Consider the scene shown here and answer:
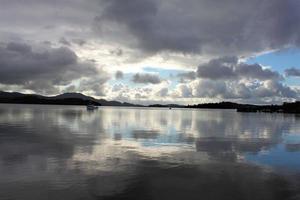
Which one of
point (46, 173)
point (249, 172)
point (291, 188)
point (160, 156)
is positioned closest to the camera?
point (291, 188)

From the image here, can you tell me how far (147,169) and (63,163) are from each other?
18.9 ft

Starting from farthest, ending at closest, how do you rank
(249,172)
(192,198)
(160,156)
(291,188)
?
(160,156)
(249,172)
(291,188)
(192,198)

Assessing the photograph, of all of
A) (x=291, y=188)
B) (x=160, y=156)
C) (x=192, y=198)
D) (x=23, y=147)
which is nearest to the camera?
(x=192, y=198)

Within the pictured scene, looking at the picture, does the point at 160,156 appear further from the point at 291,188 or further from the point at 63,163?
the point at 291,188

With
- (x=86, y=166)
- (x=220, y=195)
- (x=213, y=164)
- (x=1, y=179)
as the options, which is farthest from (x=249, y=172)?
(x=1, y=179)

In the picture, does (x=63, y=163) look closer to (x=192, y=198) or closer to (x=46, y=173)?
(x=46, y=173)

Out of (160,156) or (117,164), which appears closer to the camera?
(117,164)

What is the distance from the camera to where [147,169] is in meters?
20.2

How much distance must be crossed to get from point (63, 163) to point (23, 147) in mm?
8702

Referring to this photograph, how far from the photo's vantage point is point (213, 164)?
74.3 ft

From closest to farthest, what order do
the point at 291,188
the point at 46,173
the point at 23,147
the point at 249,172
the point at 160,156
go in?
the point at 291,188 → the point at 46,173 → the point at 249,172 → the point at 160,156 → the point at 23,147

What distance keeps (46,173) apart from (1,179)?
2513 millimetres

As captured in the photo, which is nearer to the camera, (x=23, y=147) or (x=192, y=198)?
(x=192, y=198)

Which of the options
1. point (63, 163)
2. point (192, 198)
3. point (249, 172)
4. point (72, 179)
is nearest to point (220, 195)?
point (192, 198)
